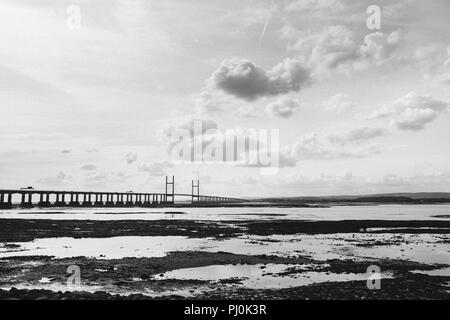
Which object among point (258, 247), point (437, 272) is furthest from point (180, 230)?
point (437, 272)

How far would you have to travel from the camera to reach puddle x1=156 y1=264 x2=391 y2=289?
17.9m

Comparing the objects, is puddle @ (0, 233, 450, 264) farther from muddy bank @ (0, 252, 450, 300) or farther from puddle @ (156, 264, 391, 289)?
puddle @ (156, 264, 391, 289)

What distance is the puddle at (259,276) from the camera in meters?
17.9

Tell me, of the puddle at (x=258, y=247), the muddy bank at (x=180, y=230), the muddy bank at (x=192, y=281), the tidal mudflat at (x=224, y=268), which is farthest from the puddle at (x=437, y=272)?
the muddy bank at (x=180, y=230)

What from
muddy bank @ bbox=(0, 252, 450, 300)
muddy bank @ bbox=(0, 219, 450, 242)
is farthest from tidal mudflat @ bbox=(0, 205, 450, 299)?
muddy bank @ bbox=(0, 219, 450, 242)

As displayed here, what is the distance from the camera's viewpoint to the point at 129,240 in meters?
36.8

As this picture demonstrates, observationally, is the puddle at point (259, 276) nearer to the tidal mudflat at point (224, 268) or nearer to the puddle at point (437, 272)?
the tidal mudflat at point (224, 268)

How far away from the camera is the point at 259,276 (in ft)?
64.3

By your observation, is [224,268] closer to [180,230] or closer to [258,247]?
[258,247]

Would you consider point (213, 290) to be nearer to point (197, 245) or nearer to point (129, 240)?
point (197, 245)

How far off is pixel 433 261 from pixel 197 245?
633 inches

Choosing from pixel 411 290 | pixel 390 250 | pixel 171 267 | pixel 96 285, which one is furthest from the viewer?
pixel 390 250
